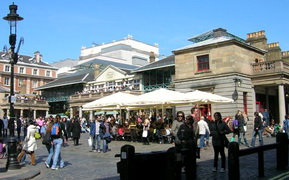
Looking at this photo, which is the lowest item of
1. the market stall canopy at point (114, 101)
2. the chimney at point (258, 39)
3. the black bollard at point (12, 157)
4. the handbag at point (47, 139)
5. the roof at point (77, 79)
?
the black bollard at point (12, 157)

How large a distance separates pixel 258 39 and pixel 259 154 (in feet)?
91.9

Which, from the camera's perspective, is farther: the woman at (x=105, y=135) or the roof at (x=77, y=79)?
the roof at (x=77, y=79)

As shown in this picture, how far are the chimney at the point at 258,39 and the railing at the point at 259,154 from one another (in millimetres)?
25800

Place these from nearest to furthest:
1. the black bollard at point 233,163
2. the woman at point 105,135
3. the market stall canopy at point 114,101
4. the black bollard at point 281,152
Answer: the black bollard at point 233,163
the black bollard at point 281,152
the woman at point 105,135
the market stall canopy at point 114,101

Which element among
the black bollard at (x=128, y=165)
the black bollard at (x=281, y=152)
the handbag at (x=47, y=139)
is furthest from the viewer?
the handbag at (x=47, y=139)

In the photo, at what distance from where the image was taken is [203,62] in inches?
1054

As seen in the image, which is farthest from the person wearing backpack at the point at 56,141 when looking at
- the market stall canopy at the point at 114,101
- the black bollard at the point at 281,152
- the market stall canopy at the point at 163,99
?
the market stall canopy at the point at 114,101

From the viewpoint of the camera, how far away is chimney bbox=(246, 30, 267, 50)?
3300 cm

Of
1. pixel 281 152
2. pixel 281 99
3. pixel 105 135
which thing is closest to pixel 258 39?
pixel 281 99

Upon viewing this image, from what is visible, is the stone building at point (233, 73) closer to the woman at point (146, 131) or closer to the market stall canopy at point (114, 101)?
the market stall canopy at point (114, 101)

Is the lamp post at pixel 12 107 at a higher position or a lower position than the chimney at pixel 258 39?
lower

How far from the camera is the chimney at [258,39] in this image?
108 ft

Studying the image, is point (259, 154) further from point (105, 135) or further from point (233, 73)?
point (233, 73)

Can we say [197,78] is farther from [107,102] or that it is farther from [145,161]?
[145,161]
